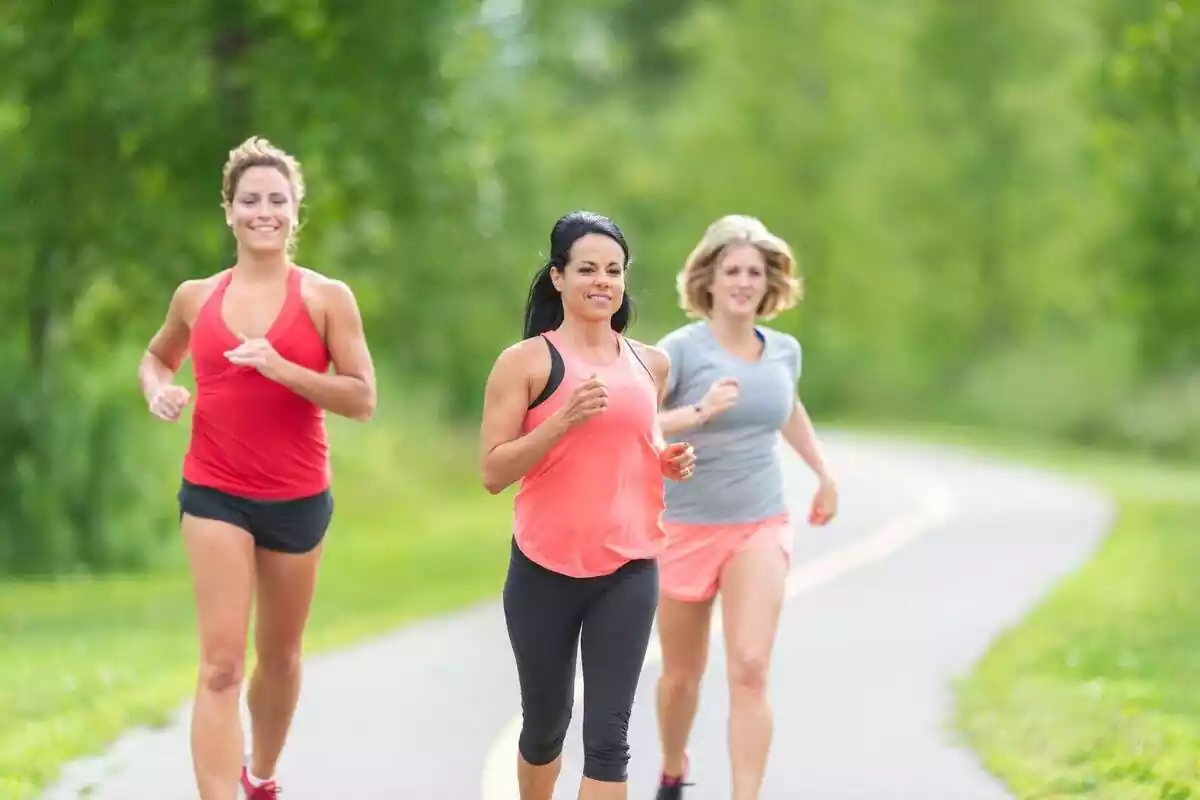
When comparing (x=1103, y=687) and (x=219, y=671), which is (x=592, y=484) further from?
(x=1103, y=687)

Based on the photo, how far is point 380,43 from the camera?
19.3 m

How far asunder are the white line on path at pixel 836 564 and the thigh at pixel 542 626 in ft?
4.23

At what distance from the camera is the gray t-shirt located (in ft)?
24.7

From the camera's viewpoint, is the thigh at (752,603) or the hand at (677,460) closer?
the hand at (677,460)

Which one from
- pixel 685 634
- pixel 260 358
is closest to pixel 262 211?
pixel 260 358

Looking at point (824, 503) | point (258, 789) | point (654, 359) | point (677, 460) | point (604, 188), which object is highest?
point (604, 188)

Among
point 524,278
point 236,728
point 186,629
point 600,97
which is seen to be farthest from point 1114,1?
point 600,97

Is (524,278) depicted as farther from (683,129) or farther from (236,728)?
(236,728)

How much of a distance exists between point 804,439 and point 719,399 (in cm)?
96

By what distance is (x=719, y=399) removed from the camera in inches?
288

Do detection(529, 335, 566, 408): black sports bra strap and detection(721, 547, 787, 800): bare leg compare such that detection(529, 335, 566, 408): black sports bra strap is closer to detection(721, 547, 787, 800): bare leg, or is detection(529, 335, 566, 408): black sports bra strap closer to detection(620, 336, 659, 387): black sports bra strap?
detection(620, 336, 659, 387): black sports bra strap

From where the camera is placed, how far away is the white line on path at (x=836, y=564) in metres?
8.45

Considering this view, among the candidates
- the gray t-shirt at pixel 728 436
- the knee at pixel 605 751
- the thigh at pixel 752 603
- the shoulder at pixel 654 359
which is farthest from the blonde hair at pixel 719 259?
the knee at pixel 605 751

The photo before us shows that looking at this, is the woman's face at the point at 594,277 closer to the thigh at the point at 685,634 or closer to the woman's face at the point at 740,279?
the woman's face at the point at 740,279
